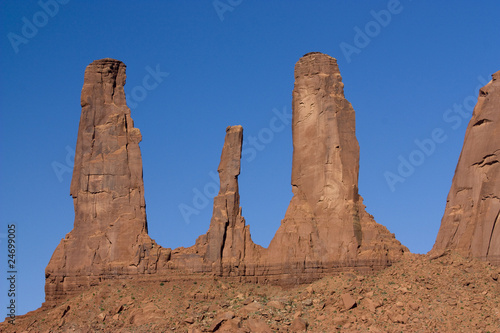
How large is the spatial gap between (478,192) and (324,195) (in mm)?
12334

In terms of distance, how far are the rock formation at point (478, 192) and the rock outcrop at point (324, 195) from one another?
4.79 metres

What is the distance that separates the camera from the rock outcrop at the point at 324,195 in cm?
9681

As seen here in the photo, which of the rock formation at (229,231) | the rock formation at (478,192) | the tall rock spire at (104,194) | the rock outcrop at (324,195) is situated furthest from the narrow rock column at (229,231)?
the rock formation at (478,192)

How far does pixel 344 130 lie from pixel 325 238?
9064mm

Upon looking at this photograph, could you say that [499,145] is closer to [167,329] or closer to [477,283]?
[477,283]

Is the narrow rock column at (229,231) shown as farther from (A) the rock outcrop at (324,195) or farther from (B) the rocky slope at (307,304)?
(A) the rock outcrop at (324,195)

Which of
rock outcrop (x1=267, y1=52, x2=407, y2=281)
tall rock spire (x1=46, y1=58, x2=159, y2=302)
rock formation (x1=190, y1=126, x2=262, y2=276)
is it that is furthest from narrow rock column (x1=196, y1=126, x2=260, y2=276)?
tall rock spire (x1=46, y1=58, x2=159, y2=302)

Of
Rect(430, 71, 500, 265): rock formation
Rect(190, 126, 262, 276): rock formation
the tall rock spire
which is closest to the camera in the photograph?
Rect(430, 71, 500, 265): rock formation

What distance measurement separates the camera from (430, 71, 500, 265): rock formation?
93.1m

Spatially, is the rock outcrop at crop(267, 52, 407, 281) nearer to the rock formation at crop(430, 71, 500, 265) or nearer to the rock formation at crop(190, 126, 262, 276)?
the rock formation at crop(190, 126, 262, 276)

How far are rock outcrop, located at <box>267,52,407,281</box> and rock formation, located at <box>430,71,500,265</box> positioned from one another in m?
4.79

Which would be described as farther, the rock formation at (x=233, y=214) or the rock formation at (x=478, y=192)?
the rock formation at (x=233, y=214)

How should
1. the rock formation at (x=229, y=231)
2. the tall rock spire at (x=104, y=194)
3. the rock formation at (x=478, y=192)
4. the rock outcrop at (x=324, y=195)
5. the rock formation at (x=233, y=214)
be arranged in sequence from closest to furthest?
1. the rock formation at (x=478, y=192)
2. the rock outcrop at (x=324, y=195)
3. the rock formation at (x=233, y=214)
4. the rock formation at (x=229, y=231)
5. the tall rock spire at (x=104, y=194)

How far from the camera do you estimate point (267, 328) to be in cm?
8750
